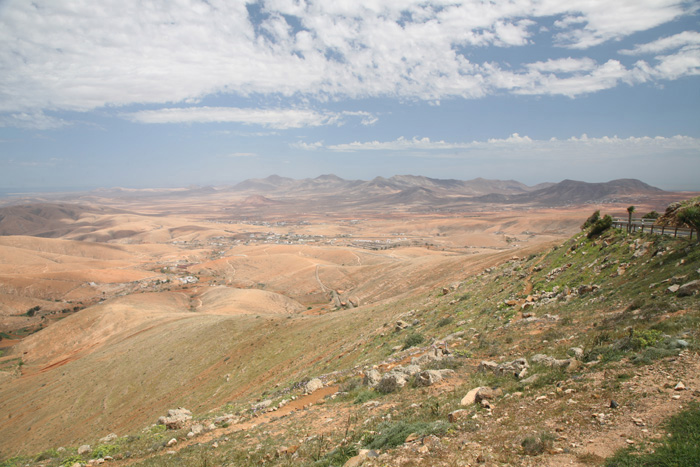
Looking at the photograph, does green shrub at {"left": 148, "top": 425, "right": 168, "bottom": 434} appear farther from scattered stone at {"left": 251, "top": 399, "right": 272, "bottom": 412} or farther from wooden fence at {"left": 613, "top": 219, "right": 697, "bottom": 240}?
wooden fence at {"left": 613, "top": 219, "right": 697, "bottom": 240}

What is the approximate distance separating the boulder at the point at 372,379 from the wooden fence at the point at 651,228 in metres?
12.4

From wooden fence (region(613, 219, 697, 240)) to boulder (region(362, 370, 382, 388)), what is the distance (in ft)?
40.8

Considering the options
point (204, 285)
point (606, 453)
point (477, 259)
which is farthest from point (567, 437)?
point (204, 285)

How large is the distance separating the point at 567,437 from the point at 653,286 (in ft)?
28.2

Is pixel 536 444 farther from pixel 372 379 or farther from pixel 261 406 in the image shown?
pixel 261 406

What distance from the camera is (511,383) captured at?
829cm

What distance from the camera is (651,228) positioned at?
15.2 m

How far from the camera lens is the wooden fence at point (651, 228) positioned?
13401 mm

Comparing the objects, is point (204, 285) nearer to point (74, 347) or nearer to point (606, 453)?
point (74, 347)

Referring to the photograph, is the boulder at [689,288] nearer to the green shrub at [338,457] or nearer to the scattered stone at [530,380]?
A: the scattered stone at [530,380]

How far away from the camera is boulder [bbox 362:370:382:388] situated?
11561mm

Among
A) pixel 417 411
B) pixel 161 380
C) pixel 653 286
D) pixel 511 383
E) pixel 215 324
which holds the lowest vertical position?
pixel 161 380

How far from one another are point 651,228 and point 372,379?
14134 mm

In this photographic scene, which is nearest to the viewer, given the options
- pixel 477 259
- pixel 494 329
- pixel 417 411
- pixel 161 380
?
pixel 417 411
